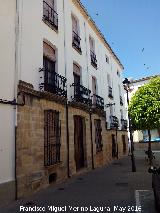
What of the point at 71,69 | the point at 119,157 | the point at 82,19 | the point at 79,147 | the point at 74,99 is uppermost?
the point at 82,19

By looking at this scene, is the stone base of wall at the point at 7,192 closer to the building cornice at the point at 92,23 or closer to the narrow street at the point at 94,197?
the narrow street at the point at 94,197

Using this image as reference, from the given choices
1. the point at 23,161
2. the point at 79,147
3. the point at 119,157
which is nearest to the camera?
the point at 23,161

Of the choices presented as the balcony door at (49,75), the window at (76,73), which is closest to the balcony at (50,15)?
the balcony door at (49,75)

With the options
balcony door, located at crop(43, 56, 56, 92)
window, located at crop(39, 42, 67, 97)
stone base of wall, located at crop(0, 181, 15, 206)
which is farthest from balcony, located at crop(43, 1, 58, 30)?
stone base of wall, located at crop(0, 181, 15, 206)

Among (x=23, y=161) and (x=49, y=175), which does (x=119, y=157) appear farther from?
(x=23, y=161)

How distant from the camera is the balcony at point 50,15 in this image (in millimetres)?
11034

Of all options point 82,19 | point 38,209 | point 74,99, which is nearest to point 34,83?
point 74,99

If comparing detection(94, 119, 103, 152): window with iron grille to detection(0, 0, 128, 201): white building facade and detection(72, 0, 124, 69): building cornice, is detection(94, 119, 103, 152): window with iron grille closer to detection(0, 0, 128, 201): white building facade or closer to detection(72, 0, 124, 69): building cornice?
detection(0, 0, 128, 201): white building facade

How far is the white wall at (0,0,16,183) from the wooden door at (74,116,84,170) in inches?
222

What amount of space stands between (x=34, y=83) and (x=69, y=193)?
4.17m

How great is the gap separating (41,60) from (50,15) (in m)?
2.73

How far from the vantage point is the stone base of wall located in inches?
283

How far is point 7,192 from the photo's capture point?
7.41 meters

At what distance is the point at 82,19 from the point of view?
623 inches
